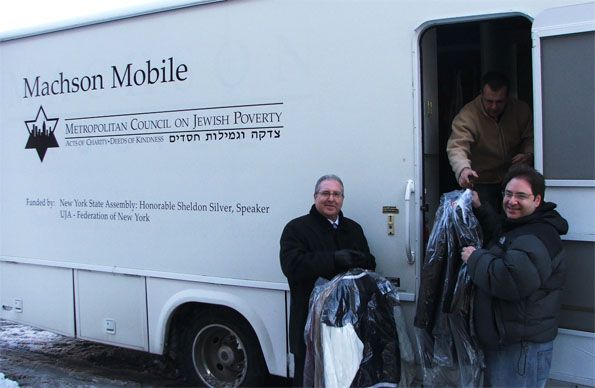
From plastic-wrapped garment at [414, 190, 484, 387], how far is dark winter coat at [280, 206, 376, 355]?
1.44ft

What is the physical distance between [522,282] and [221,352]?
7.70 ft

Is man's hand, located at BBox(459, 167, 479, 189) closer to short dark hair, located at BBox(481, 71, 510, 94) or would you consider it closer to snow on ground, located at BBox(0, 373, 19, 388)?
short dark hair, located at BBox(481, 71, 510, 94)

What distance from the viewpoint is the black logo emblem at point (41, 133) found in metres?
4.84

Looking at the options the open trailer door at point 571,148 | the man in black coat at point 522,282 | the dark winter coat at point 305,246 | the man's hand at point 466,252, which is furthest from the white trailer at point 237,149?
the man's hand at point 466,252

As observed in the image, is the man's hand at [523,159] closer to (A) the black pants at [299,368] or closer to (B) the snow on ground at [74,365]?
(A) the black pants at [299,368]

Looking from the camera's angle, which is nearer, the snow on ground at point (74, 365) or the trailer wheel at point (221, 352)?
the trailer wheel at point (221, 352)

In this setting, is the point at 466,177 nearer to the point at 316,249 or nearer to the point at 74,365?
the point at 316,249

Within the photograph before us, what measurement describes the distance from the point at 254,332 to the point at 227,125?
1.43 metres

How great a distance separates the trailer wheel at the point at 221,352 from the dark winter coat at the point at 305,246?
0.60 metres

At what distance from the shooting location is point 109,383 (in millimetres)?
4863

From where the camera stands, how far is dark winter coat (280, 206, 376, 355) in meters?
3.38

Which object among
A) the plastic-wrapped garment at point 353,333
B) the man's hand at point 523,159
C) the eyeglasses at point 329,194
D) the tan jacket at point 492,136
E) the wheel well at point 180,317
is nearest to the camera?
the plastic-wrapped garment at point 353,333

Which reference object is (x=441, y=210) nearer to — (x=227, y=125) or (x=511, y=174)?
(x=511, y=174)

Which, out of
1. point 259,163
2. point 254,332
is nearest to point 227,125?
point 259,163
